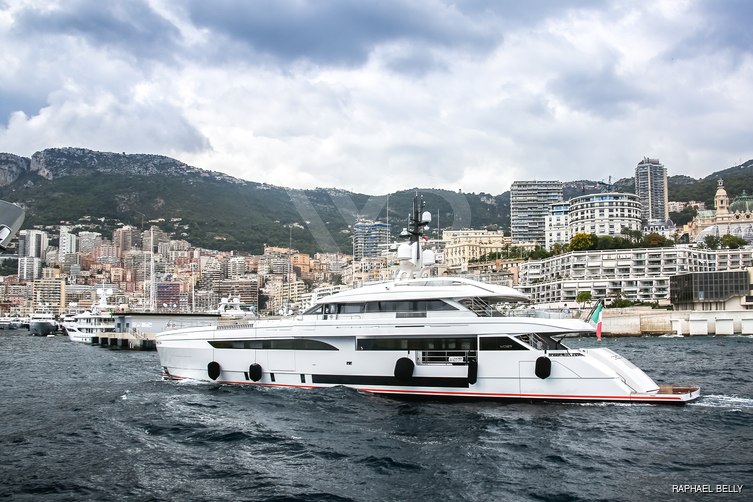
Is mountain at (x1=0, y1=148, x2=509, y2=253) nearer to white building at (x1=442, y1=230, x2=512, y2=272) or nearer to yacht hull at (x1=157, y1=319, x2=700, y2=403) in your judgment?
white building at (x1=442, y1=230, x2=512, y2=272)

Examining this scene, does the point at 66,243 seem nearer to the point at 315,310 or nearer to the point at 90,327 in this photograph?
the point at 90,327

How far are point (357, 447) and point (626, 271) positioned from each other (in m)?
90.1

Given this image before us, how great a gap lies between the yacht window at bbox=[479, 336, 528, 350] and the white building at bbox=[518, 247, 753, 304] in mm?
76699

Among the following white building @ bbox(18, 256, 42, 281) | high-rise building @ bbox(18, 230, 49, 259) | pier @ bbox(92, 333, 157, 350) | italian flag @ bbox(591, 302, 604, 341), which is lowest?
pier @ bbox(92, 333, 157, 350)

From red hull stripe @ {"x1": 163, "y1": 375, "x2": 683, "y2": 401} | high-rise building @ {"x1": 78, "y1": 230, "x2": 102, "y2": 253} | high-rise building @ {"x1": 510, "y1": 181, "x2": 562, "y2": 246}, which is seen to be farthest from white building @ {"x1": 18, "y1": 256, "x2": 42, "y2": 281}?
red hull stripe @ {"x1": 163, "y1": 375, "x2": 683, "y2": 401}

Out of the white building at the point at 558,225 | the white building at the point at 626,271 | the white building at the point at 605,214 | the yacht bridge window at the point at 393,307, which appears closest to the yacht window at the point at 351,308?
the yacht bridge window at the point at 393,307

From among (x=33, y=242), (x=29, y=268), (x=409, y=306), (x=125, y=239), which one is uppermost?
(x=125, y=239)

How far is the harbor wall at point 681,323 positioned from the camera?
6506 cm

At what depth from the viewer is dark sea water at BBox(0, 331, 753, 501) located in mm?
10859

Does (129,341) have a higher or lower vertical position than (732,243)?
lower

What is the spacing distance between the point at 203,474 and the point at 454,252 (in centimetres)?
13290

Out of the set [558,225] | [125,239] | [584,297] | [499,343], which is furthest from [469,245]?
[499,343]

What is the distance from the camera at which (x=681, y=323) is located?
220 ft

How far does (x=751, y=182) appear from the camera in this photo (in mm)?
182750
